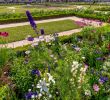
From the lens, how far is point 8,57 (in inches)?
Result: 345

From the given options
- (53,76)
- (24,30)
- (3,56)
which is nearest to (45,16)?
(24,30)

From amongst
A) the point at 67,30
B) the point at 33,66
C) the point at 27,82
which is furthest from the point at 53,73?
the point at 67,30

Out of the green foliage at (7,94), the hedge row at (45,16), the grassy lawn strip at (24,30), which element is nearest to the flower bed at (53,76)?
the green foliage at (7,94)

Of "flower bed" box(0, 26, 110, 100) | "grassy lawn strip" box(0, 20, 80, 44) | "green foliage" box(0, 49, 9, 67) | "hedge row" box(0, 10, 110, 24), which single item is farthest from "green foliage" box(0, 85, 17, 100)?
"hedge row" box(0, 10, 110, 24)

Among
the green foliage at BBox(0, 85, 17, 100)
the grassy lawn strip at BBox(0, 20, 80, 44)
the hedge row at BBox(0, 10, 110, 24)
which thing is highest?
the green foliage at BBox(0, 85, 17, 100)

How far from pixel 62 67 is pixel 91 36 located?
8889 mm

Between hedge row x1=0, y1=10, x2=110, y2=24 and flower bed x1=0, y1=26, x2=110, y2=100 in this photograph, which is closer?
flower bed x1=0, y1=26, x2=110, y2=100

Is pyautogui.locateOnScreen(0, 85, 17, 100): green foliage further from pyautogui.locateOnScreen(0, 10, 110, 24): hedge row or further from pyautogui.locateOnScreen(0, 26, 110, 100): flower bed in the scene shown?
pyautogui.locateOnScreen(0, 10, 110, 24): hedge row

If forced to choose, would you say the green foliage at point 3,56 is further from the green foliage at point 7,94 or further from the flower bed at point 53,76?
the green foliage at point 7,94

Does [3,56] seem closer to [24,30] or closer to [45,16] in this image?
[24,30]

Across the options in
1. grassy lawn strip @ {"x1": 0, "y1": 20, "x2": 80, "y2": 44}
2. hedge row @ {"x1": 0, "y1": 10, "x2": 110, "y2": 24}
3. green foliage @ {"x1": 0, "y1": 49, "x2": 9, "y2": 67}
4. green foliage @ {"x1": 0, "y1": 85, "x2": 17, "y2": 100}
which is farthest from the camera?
hedge row @ {"x1": 0, "y1": 10, "x2": 110, "y2": 24}

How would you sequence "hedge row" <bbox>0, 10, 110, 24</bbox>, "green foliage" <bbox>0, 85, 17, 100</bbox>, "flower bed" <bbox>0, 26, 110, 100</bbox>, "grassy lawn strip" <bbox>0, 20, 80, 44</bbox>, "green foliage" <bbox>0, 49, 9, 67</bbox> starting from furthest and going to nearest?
"hedge row" <bbox>0, 10, 110, 24</bbox> → "grassy lawn strip" <bbox>0, 20, 80, 44</bbox> → "green foliage" <bbox>0, 49, 9, 67</bbox> → "green foliage" <bbox>0, 85, 17, 100</bbox> → "flower bed" <bbox>0, 26, 110, 100</bbox>

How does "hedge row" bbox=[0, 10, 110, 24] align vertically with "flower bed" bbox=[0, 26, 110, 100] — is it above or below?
below

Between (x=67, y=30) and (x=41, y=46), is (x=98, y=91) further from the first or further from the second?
(x=67, y=30)
